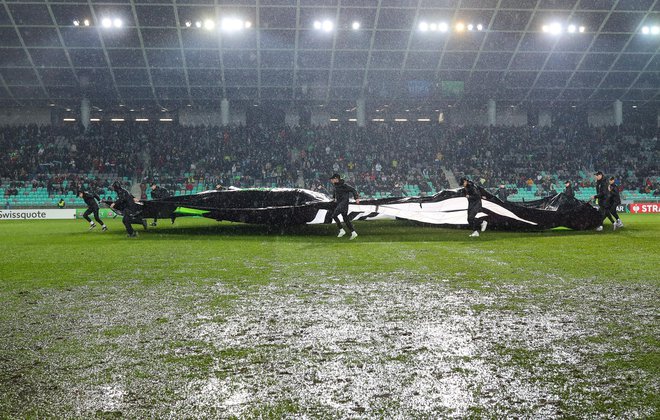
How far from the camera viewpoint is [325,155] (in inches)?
1639

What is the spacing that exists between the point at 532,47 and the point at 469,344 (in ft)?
122

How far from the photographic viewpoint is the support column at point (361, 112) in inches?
1735

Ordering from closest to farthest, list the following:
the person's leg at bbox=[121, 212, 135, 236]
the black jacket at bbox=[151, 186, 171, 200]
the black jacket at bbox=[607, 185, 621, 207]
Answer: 1. the person's leg at bbox=[121, 212, 135, 236]
2. the black jacket at bbox=[607, 185, 621, 207]
3. the black jacket at bbox=[151, 186, 171, 200]

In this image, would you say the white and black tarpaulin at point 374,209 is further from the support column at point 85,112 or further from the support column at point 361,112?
the support column at point 85,112

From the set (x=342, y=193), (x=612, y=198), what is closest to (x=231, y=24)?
(x=342, y=193)

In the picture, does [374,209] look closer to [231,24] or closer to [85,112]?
[231,24]

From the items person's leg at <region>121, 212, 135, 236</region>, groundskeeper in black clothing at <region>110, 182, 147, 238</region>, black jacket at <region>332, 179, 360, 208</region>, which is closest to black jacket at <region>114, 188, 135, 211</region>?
groundskeeper in black clothing at <region>110, 182, 147, 238</region>

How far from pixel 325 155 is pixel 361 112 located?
5.26m

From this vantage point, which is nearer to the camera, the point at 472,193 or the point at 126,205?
the point at 472,193

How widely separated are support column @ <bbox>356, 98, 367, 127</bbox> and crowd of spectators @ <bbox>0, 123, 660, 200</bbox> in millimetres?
606

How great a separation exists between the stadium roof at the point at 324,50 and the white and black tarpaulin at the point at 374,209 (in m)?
19.1

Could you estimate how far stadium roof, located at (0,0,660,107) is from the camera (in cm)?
3388

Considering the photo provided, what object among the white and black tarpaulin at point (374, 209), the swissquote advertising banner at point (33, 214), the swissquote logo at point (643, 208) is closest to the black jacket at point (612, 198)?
the white and black tarpaulin at point (374, 209)

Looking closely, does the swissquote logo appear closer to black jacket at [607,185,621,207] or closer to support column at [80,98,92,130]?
black jacket at [607,185,621,207]
